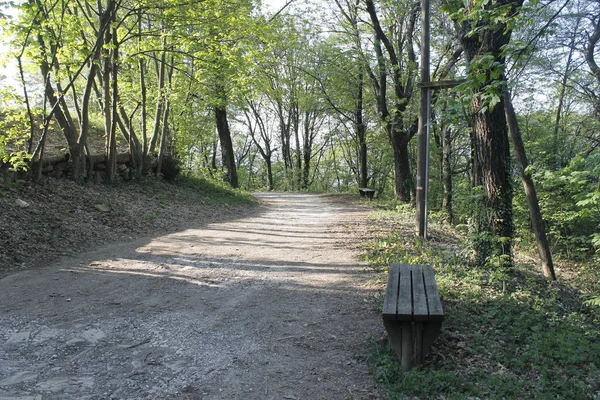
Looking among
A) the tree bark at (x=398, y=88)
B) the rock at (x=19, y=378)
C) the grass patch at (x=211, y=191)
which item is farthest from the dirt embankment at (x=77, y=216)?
the tree bark at (x=398, y=88)

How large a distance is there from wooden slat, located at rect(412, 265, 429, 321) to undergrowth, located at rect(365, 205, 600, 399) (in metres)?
0.49

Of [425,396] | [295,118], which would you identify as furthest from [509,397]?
[295,118]

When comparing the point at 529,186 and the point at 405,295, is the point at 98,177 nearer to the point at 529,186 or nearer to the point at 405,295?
the point at 405,295

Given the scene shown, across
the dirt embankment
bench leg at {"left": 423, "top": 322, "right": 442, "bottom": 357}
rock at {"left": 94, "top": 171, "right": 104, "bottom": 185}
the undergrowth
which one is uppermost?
rock at {"left": 94, "top": 171, "right": 104, "bottom": 185}

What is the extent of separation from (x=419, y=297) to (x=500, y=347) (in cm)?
101

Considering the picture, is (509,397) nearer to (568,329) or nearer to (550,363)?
(550,363)

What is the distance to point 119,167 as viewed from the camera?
497 inches

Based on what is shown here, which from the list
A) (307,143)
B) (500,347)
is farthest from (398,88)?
(307,143)

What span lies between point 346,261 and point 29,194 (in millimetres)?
6643

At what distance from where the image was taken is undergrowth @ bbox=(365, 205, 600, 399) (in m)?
3.43

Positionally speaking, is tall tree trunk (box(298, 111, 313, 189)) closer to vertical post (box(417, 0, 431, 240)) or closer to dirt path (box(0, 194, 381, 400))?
vertical post (box(417, 0, 431, 240))

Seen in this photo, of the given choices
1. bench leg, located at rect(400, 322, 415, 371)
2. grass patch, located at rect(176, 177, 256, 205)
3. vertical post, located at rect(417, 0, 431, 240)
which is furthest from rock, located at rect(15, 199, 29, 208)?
vertical post, located at rect(417, 0, 431, 240)

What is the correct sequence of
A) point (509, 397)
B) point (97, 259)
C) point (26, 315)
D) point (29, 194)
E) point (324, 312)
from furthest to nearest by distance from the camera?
point (29, 194), point (97, 259), point (324, 312), point (26, 315), point (509, 397)

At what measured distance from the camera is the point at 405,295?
4.06 metres
